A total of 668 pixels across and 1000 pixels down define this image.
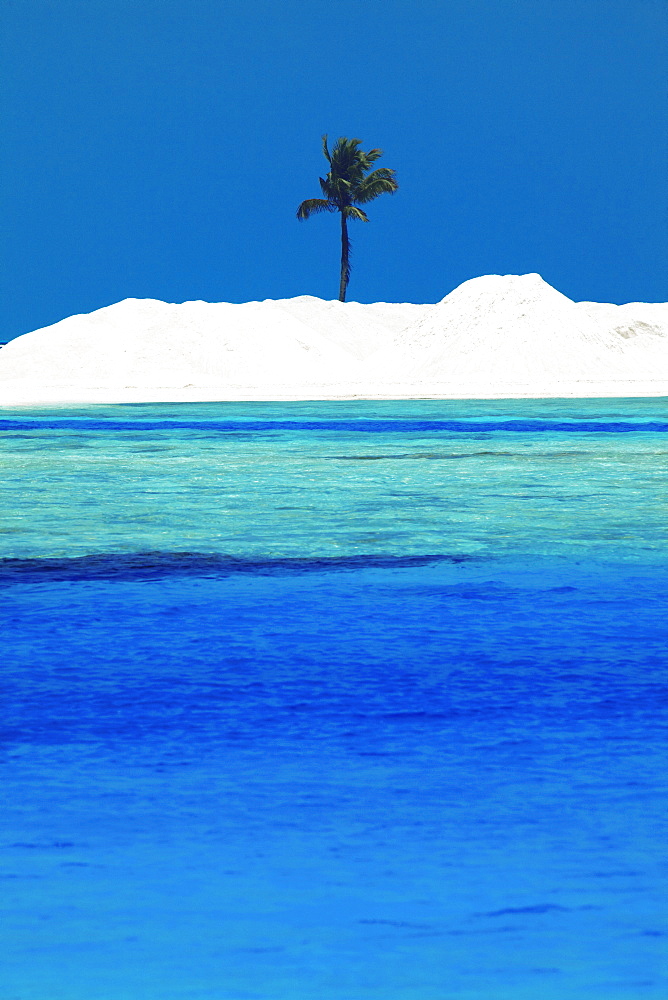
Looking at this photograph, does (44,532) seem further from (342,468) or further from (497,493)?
(342,468)

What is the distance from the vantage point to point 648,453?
1538cm

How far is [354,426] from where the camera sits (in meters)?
20.9

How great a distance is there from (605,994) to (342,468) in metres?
11.0

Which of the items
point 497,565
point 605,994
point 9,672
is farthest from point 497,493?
point 605,994

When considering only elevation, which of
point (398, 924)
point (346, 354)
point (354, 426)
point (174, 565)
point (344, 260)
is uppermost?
point (344, 260)

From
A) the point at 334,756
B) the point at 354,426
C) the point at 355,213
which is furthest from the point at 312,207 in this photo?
the point at 334,756

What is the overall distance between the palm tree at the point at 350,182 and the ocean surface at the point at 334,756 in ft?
108

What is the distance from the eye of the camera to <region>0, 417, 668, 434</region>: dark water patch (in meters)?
19.9

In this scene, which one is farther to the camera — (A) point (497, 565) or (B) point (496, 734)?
(A) point (497, 565)

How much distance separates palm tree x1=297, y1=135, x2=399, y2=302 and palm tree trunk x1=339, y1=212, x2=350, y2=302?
0.14 feet

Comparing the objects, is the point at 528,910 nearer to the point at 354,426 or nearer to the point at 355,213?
the point at 354,426

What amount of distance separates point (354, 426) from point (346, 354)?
1956cm

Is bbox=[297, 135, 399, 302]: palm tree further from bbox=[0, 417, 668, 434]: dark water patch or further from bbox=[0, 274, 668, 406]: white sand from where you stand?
bbox=[0, 417, 668, 434]: dark water patch

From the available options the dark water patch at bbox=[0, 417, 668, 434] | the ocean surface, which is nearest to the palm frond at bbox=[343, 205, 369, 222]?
the dark water patch at bbox=[0, 417, 668, 434]
